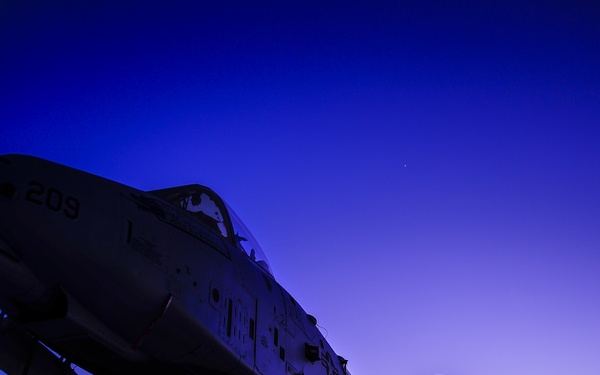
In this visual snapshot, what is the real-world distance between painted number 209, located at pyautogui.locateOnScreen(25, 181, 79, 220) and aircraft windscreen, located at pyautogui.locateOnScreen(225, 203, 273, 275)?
3.17 meters

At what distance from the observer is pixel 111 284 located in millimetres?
4781

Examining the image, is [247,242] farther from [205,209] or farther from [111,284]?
[111,284]

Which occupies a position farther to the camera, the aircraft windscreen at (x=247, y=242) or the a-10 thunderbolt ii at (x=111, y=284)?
the aircraft windscreen at (x=247, y=242)

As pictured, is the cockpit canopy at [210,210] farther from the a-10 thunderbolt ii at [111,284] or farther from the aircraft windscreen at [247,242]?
the a-10 thunderbolt ii at [111,284]

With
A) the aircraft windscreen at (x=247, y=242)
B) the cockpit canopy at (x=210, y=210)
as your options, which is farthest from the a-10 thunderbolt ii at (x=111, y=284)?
the aircraft windscreen at (x=247, y=242)

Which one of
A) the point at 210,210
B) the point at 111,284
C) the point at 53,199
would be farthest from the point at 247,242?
the point at 53,199

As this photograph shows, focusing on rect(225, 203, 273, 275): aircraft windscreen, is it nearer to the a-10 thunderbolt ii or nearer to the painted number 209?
the a-10 thunderbolt ii

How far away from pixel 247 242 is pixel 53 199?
3.93 meters

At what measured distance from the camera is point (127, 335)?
5.12 m

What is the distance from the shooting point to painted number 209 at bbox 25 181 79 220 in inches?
172

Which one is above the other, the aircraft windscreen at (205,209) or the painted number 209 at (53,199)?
the aircraft windscreen at (205,209)

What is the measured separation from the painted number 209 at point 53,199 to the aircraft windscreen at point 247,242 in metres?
3.17

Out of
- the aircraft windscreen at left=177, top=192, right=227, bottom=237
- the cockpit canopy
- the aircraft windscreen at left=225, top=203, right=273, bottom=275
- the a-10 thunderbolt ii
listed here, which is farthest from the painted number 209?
the aircraft windscreen at left=225, top=203, right=273, bottom=275

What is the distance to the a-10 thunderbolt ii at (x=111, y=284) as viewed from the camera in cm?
441
